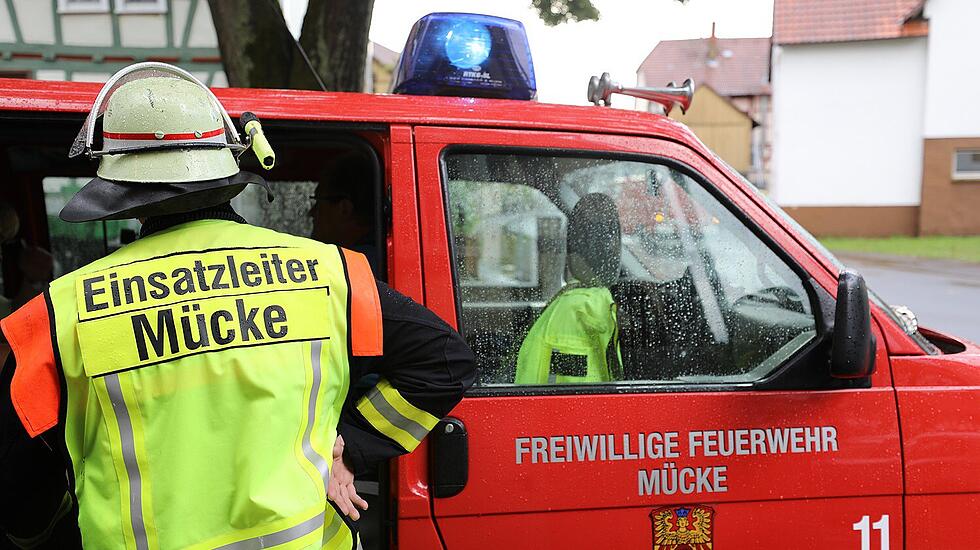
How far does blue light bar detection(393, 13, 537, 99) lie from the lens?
244cm

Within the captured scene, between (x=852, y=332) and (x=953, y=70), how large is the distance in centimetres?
2275

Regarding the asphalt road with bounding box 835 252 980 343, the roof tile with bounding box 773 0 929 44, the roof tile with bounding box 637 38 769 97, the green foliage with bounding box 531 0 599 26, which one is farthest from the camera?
the roof tile with bounding box 637 38 769 97

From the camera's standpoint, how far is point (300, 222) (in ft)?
12.0

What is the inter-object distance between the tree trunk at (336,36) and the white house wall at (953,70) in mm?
19918

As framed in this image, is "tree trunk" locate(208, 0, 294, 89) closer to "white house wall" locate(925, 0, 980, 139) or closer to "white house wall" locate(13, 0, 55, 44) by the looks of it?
"white house wall" locate(13, 0, 55, 44)

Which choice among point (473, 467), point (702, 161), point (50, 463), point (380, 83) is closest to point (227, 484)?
point (50, 463)

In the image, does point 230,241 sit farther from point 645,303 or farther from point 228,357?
point 645,303

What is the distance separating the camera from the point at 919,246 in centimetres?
1977

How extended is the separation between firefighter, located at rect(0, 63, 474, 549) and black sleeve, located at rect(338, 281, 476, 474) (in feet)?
0.15

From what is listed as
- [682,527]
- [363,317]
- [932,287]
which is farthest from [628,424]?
[932,287]

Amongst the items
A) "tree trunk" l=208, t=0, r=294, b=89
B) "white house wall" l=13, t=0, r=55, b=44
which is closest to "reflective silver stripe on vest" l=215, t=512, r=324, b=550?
"tree trunk" l=208, t=0, r=294, b=89

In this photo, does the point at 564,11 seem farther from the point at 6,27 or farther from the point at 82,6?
the point at 6,27

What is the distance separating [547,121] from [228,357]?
103 centimetres

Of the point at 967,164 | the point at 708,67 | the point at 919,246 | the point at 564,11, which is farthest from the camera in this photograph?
the point at 708,67
